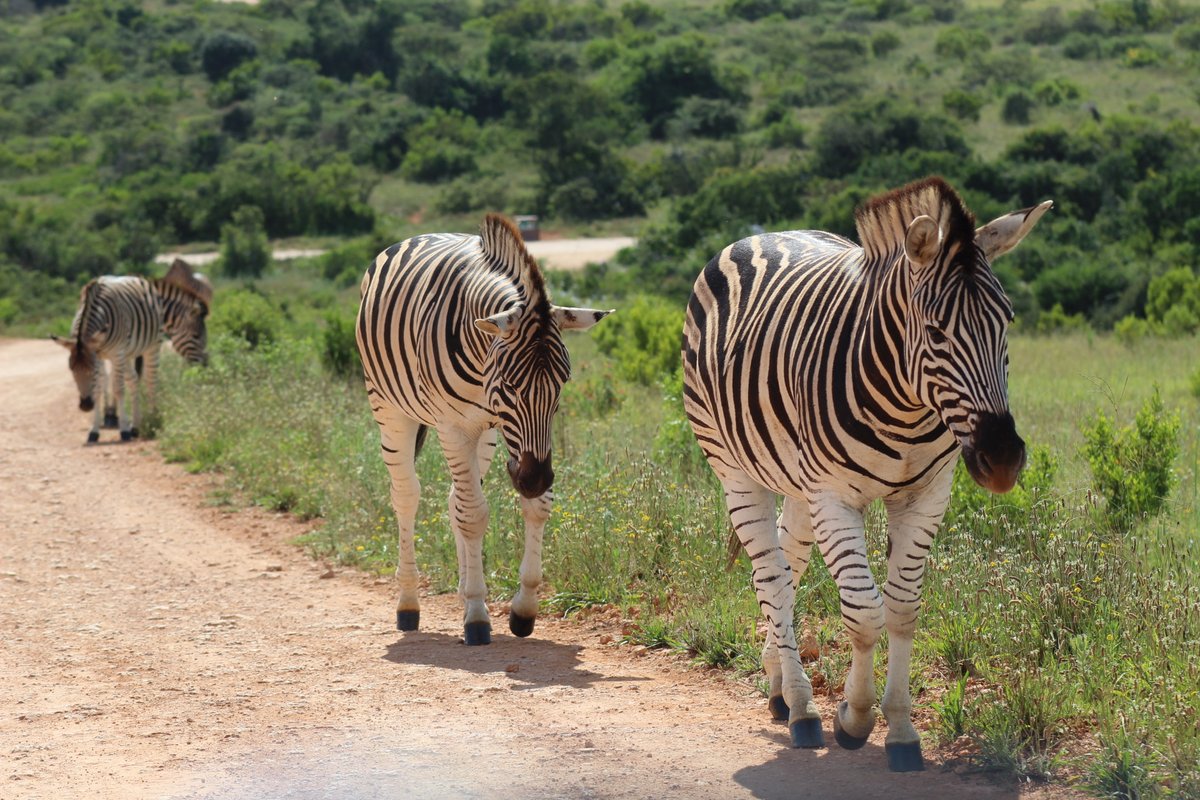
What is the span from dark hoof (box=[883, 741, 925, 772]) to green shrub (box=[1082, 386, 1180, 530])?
306 centimetres

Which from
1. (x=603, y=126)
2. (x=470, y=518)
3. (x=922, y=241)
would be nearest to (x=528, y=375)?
(x=470, y=518)

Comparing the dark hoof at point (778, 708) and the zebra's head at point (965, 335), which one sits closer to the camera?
the zebra's head at point (965, 335)

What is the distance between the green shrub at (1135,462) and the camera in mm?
7965

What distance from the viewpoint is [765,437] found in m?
5.69

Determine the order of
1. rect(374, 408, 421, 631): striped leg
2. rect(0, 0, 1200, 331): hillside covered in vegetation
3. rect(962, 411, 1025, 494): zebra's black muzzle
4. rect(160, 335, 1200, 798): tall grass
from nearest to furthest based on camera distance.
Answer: rect(962, 411, 1025, 494): zebra's black muzzle < rect(160, 335, 1200, 798): tall grass < rect(374, 408, 421, 631): striped leg < rect(0, 0, 1200, 331): hillside covered in vegetation

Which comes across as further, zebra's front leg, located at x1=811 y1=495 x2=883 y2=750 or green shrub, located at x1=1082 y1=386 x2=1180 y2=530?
green shrub, located at x1=1082 y1=386 x2=1180 y2=530

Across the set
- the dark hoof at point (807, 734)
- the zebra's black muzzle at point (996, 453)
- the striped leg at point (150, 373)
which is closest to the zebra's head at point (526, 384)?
the dark hoof at point (807, 734)

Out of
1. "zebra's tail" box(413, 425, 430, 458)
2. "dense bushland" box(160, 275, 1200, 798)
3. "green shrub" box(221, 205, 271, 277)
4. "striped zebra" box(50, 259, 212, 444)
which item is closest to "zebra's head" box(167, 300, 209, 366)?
"striped zebra" box(50, 259, 212, 444)

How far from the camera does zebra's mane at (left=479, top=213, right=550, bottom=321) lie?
23.2 ft

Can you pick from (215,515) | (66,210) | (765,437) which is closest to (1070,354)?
(215,515)

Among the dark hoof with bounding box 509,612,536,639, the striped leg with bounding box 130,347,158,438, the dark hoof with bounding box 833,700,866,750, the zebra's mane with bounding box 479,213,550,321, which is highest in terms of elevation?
the zebra's mane with bounding box 479,213,550,321

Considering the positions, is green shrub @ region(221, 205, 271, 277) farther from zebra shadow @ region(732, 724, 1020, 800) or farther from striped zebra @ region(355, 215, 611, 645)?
zebra shadow @ region(732, 724, 1020, 800)

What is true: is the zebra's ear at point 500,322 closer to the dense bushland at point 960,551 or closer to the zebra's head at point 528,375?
the zebra's head at point 528,375

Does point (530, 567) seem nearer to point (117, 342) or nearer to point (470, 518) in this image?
point (470, 518)
